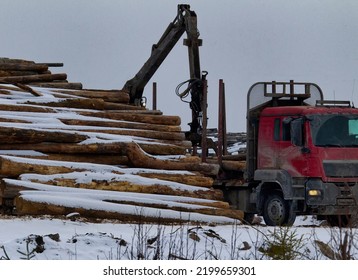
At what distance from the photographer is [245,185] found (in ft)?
65.7

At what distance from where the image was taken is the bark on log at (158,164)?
1931 cm

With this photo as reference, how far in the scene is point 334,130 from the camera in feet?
60.5

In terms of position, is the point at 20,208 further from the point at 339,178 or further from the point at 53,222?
the point at 339,178

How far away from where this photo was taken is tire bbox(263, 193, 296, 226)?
18.6m

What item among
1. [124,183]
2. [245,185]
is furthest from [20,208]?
[245,185]

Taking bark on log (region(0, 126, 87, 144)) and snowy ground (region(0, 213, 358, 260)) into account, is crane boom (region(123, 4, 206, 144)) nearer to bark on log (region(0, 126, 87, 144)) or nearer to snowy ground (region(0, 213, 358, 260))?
bark on log (region(0, 126, 87, 144))

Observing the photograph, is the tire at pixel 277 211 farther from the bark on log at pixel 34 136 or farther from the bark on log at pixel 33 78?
the bark on log at pixel 33 78

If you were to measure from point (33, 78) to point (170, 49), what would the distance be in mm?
4040

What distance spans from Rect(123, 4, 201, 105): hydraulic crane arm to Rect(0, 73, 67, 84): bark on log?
7.56ft

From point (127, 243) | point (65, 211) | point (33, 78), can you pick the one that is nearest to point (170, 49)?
point (33, 78)
